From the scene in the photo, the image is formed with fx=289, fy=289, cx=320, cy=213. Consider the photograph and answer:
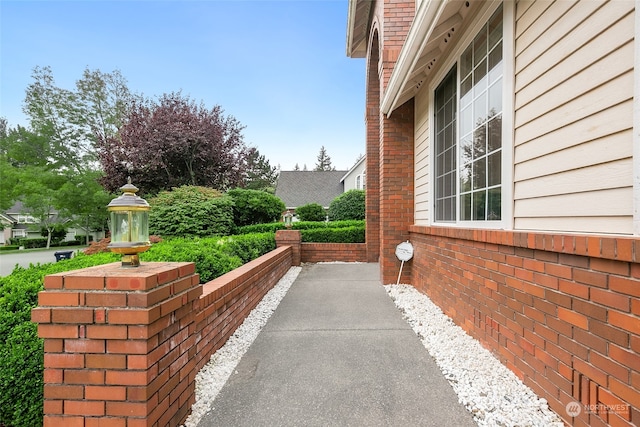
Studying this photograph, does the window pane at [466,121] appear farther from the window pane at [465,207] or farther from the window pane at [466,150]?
the window pane at [465,207]

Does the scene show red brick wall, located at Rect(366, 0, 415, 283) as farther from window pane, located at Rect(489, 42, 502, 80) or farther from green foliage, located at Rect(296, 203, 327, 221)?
green foliage, located at Rect(296, 203, 327, 221)

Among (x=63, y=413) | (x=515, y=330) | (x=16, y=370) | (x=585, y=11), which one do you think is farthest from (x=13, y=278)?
(x=585, y=11)

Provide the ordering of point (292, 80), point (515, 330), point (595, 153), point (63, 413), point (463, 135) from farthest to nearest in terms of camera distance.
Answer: point (292, 80) → point (463, 135) → point (515, 330) → point (595, 153) → point (63, 413)

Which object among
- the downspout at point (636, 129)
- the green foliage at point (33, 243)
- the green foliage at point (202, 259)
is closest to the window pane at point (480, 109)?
the downspout at point (636, 129)

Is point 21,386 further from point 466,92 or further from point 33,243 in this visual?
point 33,243

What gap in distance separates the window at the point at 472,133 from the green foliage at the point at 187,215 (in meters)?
6.91

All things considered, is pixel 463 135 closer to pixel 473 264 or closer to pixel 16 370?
pixel 473 264

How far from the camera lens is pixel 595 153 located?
1.63 m

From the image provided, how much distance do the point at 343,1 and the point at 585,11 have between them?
1341 cm

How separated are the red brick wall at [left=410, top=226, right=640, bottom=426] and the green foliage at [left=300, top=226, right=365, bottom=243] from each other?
6041 mm

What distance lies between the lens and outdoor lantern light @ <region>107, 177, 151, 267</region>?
175 cm

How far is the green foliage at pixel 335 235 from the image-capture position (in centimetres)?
906

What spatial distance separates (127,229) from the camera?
1.79 meters

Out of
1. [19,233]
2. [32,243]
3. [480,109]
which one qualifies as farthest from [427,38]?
[19,233]
